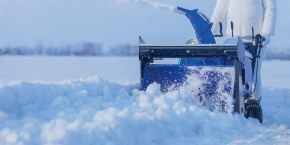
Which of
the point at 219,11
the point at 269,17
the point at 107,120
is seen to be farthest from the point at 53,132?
the point at 219,11

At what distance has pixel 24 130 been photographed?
295 centimetres

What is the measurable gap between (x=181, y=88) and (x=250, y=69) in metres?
1.17

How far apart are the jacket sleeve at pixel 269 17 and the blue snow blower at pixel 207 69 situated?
0.77m

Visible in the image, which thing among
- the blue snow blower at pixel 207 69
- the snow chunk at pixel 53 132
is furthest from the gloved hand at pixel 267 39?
the snow chunk at pixel 53 132

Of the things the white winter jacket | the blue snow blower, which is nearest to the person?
the white winter jacket

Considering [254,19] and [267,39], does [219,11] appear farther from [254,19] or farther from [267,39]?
[267,39]

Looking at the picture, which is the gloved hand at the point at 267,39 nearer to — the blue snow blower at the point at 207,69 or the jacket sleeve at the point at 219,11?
the blue snow blower at the point at 207,69

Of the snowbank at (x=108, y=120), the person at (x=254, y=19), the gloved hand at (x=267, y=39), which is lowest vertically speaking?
the snowbank at (x=108, y=120)

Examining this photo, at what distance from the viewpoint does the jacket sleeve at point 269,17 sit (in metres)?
6.53

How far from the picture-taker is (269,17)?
6.61 meters

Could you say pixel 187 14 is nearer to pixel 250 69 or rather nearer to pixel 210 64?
pixel 210 64

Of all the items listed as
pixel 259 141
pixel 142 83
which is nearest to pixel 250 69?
pixel 142 83

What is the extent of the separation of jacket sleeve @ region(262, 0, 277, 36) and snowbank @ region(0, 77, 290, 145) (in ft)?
6.71

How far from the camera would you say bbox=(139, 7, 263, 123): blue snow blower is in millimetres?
5004
